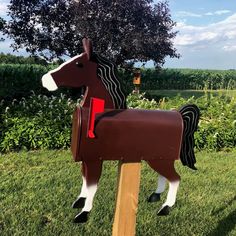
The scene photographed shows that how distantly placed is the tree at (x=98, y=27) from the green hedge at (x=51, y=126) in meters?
3.61

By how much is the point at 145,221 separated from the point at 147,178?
4.16 ft

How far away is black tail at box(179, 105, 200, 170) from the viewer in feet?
8.49

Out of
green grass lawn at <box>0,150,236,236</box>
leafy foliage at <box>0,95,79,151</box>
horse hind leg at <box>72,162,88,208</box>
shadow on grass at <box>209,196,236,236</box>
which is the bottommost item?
shadow on grass at <box>209,196,236,236</box>

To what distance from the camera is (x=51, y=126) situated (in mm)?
6551

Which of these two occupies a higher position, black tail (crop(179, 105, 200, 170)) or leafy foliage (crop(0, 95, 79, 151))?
black tail (crop(179, 105, 200, 170))

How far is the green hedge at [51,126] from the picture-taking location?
21.0 feet

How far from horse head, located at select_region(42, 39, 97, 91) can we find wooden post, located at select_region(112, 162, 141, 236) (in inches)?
23.4

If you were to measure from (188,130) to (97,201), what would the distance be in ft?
6.42

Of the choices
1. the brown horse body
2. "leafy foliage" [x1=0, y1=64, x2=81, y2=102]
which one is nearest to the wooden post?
the brown horse body

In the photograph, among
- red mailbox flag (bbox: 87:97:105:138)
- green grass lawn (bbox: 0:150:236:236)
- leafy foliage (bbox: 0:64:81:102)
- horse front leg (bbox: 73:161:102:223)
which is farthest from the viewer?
leafy foliage (bbox: 0:64:81:102)

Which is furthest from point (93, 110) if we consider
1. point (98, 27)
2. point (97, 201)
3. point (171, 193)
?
point (98, 27)

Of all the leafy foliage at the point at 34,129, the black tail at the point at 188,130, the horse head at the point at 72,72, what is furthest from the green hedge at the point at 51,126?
the horse head at the point at 72,72

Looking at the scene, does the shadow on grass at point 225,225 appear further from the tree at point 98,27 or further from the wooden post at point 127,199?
the tree at point 98,27

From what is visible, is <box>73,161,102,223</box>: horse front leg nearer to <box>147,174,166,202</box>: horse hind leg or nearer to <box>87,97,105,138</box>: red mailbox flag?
<box>87,97,105,138</box>: red mailbox flag
